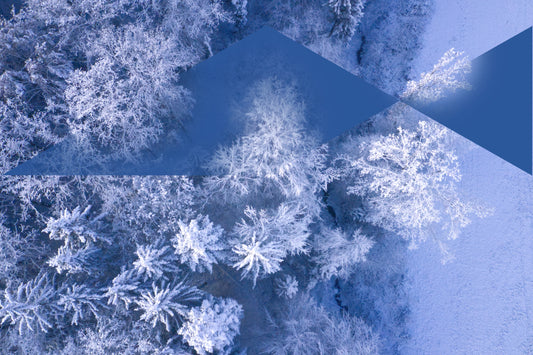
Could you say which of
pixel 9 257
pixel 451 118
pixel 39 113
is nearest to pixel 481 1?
pixel 451 118

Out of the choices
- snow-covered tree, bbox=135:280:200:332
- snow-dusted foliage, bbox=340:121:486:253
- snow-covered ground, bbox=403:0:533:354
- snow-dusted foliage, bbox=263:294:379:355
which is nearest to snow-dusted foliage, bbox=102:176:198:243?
snow-covered tree, bbox=135:280:200:332

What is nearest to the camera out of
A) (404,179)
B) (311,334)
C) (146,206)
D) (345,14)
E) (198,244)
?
(198,244)

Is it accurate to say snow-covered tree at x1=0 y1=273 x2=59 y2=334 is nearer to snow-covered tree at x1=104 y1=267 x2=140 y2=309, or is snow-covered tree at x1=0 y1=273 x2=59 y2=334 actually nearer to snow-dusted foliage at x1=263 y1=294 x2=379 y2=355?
snow-covered tree at x1=104 y1=267 x2=140 y2=309
